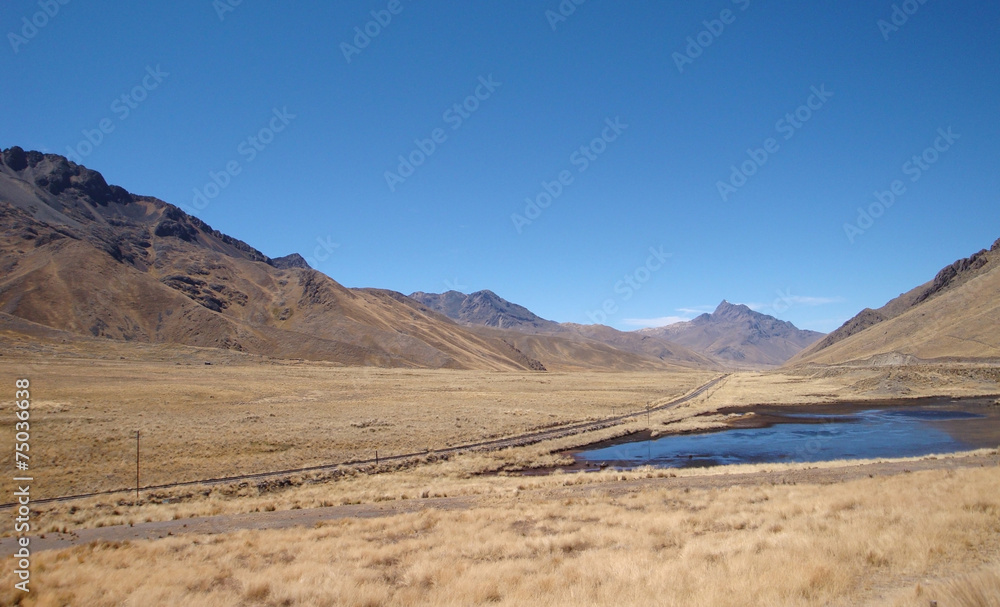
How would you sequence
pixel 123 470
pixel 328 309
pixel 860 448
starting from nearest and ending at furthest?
pixel 123 470
pixel 860 448
pixel 328 309

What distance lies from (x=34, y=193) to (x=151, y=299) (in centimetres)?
9171

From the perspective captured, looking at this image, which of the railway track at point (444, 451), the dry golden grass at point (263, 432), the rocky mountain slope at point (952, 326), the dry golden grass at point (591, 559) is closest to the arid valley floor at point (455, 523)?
the dry golden grass at point (591, 559)

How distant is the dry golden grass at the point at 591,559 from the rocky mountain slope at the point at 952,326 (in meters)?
114

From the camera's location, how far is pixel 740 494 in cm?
1916

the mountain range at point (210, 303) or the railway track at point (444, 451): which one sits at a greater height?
the mountain range at point (210, 303)

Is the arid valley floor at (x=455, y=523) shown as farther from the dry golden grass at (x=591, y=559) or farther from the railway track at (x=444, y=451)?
the railway track at (x=444, y=451)

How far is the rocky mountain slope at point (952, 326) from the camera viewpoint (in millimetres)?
105250

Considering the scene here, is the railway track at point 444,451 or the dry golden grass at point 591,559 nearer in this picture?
the dry golden grass at point 591,559

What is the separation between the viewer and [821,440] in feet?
133

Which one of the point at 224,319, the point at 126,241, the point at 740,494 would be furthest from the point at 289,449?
the point at 126,241

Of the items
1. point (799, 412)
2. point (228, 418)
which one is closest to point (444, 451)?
point (228, 418)

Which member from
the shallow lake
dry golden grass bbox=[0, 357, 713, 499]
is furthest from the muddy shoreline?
dry golden grass bbox=[0, 357, 713, 499]

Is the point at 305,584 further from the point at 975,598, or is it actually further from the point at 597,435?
the point at 597,435

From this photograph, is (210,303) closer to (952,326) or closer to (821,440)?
(821,440)
